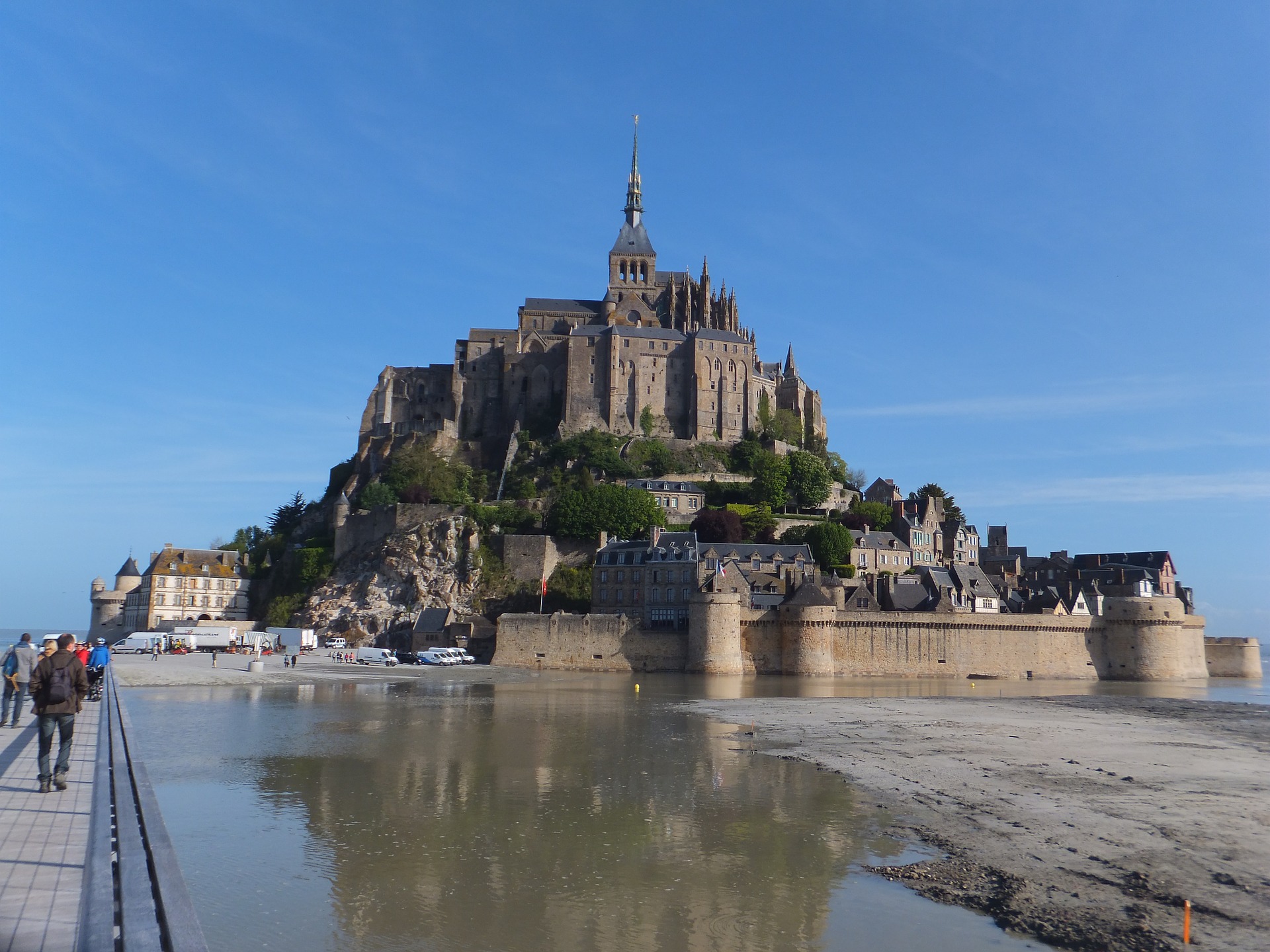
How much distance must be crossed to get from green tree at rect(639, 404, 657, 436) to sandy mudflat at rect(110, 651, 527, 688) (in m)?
27.0

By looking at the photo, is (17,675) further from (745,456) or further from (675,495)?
(745,456)

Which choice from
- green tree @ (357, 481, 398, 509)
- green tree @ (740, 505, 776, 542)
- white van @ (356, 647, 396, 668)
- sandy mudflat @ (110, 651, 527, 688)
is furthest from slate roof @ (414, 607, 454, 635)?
green tree @ (740, 505, 776, 542)

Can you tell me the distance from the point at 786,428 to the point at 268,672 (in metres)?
44.8

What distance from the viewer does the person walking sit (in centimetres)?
1509

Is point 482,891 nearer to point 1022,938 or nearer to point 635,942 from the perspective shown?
point 635,942

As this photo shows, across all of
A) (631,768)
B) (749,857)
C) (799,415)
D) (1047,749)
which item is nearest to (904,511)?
(799,415)

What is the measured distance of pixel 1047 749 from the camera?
24047mm

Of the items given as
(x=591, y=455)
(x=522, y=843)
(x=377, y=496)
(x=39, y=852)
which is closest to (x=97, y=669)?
(x=522, y=843)

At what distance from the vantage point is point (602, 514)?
58844 millimetres

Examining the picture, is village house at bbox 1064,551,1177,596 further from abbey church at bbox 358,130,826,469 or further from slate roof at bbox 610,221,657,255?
slate roof at bbox 610,221,657,255

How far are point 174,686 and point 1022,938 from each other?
106ft

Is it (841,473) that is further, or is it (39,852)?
(841,473)

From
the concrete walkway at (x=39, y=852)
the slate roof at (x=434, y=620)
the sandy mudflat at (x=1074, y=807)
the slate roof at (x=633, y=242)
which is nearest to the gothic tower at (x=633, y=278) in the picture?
the slate roof at (x=633, y=242)

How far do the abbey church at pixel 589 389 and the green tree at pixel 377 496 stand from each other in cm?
617
